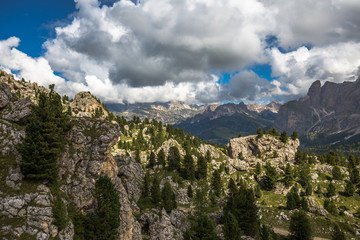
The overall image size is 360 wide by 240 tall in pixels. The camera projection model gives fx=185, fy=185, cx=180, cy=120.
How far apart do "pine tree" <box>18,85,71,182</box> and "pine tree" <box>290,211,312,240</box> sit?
8069 centimetres

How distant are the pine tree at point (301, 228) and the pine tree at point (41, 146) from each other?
265 feet

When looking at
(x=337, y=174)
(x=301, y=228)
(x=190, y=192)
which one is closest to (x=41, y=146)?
(x=301, y=228)

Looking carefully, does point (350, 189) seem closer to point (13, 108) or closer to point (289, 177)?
point (289, 177)

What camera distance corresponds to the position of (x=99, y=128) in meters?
60.2

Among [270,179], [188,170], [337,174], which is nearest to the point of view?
[188,170]

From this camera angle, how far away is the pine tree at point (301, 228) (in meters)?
67.3

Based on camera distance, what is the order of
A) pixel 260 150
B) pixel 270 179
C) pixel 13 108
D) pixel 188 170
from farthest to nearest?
pixel 260 150 < pixel 270 179 < pixel 188 170 < pixel 13 108

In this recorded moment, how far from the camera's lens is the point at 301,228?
6825cm

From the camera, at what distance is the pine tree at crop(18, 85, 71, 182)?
37000 millimetres

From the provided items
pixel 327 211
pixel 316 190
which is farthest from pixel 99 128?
pixel 316 190

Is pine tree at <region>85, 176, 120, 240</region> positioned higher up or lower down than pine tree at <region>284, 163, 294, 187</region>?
higher up

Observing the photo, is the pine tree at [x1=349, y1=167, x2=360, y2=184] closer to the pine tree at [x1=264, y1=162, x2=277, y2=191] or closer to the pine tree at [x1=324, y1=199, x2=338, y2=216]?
the pine tree at [x1=324, y1=199, x2=338, y2=216]

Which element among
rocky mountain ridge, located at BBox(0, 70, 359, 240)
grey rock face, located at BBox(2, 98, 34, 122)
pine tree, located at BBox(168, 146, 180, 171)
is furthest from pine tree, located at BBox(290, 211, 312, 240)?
grey rock face, located at BBox(2, 98, 34, 122)

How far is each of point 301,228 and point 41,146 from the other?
86.7 meters
